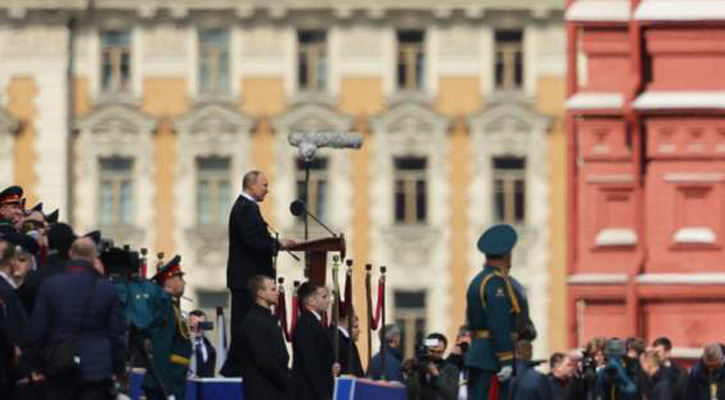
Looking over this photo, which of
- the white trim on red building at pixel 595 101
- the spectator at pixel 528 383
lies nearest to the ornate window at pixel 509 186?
the white trim on red building at pixel 595 101

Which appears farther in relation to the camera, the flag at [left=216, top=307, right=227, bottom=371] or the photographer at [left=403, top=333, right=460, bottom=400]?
the photographer at [left=403, top=333, right=460, bottom=400]

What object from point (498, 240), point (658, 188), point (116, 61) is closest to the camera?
point (498, 240)

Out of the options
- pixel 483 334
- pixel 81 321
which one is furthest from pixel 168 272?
pixel 81 321

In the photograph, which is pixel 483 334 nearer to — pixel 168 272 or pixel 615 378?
pixel 168 272

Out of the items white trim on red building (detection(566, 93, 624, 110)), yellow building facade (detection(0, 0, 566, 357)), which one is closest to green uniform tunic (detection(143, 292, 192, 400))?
white trim on red building (detection(566, 93, 624, 110))

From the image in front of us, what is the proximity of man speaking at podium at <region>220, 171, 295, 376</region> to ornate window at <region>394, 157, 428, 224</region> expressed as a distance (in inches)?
1971

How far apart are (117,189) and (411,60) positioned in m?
6.89

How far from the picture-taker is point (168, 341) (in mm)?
32781

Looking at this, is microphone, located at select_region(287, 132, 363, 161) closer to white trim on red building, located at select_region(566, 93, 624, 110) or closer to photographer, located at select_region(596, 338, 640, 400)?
photographer, located at select_region(596, 338, 640, 400)

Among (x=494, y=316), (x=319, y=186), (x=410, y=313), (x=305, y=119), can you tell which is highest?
(x=305, y=119)

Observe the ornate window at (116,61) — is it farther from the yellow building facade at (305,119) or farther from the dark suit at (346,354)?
the dark suit at (346,354)

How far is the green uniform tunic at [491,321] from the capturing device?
31797 millimetres

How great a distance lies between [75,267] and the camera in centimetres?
2873

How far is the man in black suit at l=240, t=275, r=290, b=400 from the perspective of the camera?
1230 inches
